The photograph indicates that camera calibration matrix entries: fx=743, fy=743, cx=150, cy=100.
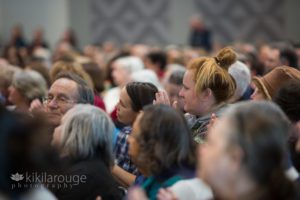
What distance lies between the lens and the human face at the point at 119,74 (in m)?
8.15

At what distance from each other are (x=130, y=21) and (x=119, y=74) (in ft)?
42.1

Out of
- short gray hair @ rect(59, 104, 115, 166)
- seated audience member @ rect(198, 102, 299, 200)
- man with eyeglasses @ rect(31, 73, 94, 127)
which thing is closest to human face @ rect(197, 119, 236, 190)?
seated audience member @ rect(198, 102, 299, 200)

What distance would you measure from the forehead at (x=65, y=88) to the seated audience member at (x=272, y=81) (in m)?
1.20

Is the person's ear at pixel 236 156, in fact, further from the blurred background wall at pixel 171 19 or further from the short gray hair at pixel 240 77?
the blurred background wall at pixel 171 19

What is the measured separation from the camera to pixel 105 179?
379cm

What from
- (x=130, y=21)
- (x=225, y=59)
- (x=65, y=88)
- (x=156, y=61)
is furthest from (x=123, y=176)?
(x=130, y=21)

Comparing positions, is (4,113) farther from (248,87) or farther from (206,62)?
(248,87)

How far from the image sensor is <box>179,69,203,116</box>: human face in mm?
4508

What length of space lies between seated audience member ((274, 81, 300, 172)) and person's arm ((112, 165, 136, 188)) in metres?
0.98

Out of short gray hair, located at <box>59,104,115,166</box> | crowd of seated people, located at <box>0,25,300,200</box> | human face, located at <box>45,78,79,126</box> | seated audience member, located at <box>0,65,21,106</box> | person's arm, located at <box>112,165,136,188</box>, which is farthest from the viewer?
seated audience member, located at <box>0,65,21,106</box>

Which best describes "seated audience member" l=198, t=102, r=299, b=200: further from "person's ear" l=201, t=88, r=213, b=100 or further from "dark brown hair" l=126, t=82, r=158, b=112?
"dark brown hair" l=126, t=82, r=158, b=112

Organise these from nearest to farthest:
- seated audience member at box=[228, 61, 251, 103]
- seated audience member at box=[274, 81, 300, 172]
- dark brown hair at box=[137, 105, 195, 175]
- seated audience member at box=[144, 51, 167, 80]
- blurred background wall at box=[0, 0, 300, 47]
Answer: dark brown hair at box=[137, 105, 195, 175] < seated audience member at box=[274, 81, 300, 172] < seated audience member at box=[228, 61, 251, 103] < seated audience member at box=[144, 51, 167, 80] < blurred background wall at box=[0, 0, 300, 47]

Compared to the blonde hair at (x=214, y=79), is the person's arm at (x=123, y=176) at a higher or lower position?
lower

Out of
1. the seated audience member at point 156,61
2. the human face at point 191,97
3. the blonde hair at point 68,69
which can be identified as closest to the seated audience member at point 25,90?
the blonde hair at point 68,69
